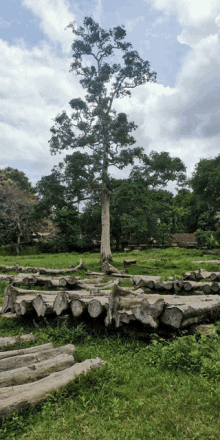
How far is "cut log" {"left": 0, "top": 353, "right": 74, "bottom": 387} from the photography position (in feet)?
11.4

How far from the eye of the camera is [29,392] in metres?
3.28

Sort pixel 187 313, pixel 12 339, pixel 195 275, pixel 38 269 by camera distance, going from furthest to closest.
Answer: pixel 38 269 < pixel 195 275 < pixel 12 339 < pixel 187 313

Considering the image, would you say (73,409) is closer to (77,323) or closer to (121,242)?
(77,323)

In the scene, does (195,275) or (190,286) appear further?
(195,275)

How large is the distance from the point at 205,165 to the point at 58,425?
3185 cm

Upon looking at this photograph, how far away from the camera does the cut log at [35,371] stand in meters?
3.48

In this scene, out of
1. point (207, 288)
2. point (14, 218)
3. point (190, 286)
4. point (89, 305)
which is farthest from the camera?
point (14, 218)

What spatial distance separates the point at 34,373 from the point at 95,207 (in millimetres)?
29614

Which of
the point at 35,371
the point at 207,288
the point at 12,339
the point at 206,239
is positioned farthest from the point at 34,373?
the point at 206,239

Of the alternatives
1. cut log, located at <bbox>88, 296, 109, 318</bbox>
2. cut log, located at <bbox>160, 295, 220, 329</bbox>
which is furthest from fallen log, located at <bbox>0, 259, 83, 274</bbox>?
cut log, located at <bbox>160, 295, 220, 329</bbox>

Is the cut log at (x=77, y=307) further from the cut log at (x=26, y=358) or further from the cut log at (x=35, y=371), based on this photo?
the cut log at (x=35, y=371)

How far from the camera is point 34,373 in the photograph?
12.1 ft

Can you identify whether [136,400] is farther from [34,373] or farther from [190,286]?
[190,286]

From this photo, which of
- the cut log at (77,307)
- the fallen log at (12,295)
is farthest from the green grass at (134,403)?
the fallen log at (12,295)
